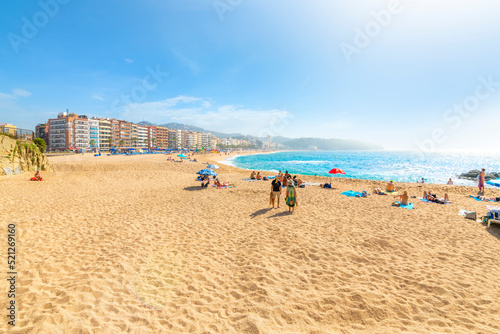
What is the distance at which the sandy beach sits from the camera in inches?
130

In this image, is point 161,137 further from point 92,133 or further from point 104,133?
point 92,133

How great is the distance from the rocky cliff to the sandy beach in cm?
1336

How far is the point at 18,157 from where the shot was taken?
18.4 meters

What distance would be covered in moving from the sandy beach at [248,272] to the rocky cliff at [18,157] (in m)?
13.4

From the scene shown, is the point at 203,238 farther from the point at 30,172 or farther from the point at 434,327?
the point at 30,172

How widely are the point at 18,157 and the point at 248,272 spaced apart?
83.4 ft

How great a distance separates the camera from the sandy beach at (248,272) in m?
3.31

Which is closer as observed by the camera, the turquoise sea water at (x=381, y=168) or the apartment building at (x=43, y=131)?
the turquoise sea water at (x=381, y=168)

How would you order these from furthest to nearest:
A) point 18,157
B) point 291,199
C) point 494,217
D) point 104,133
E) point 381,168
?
point 104,133, point 381,168, point 18,157, point 291,199, point 494,217

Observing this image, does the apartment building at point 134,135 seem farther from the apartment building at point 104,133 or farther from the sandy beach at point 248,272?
the sandy beach at point 248,272

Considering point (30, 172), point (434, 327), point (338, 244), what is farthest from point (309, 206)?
point (30, 172)

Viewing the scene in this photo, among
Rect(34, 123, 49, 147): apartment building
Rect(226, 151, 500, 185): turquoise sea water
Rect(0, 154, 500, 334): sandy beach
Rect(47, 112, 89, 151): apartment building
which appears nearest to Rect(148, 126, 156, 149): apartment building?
Rect(47, 112, 89, 151): apartment building

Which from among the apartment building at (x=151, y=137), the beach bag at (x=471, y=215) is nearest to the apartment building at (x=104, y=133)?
the apartment building at (x=151, y=137)

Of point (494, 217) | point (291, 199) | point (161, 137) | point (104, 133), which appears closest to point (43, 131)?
point (104, 133)
